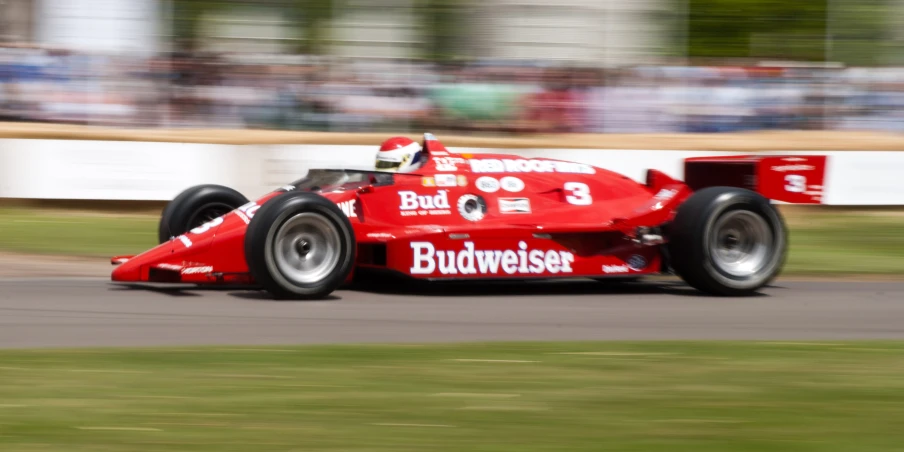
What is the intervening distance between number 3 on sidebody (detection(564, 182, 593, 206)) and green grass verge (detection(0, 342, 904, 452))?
2501 millimetres

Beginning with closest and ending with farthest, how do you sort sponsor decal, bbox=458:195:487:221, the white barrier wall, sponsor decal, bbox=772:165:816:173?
sponsor decal, bbox=458:195:487:221 → sponsor decal, bbox=772:165:816:173 → the white barrier wall

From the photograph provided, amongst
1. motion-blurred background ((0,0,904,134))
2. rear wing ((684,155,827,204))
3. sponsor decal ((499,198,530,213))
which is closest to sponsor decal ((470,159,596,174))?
sponsor decal ((499,198,530,213))

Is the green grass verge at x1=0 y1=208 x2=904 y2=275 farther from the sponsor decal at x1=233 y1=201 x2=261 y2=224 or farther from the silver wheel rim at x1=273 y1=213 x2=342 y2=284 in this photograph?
the silver wheel rim at x1=273 y1=213 x2=342 y2=284

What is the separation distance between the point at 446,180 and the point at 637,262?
1526 millimetres

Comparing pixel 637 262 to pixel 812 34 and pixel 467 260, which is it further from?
pixel 812 34

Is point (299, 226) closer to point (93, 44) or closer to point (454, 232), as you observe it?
point (454, 232)

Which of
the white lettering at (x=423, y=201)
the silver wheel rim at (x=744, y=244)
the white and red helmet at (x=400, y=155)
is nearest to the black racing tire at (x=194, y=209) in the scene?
the white and red helmet at (x=400, y=155)

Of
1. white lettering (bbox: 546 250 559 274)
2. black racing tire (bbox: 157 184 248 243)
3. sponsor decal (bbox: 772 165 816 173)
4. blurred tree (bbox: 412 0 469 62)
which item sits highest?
blurred tree (bbox: 412 0 469 62)

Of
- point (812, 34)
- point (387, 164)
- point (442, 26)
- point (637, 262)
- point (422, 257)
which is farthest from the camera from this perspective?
point (812, 34)

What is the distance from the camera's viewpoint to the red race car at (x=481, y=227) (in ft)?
26.7

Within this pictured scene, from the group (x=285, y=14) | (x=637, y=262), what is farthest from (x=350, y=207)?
(x=285, y=14)

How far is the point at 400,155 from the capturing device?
9.13 meters

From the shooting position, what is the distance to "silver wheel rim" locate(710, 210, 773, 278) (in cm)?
895

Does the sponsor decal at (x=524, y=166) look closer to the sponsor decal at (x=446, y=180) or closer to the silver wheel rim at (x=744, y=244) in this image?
the sponsor decal at (x=446, y=180)
